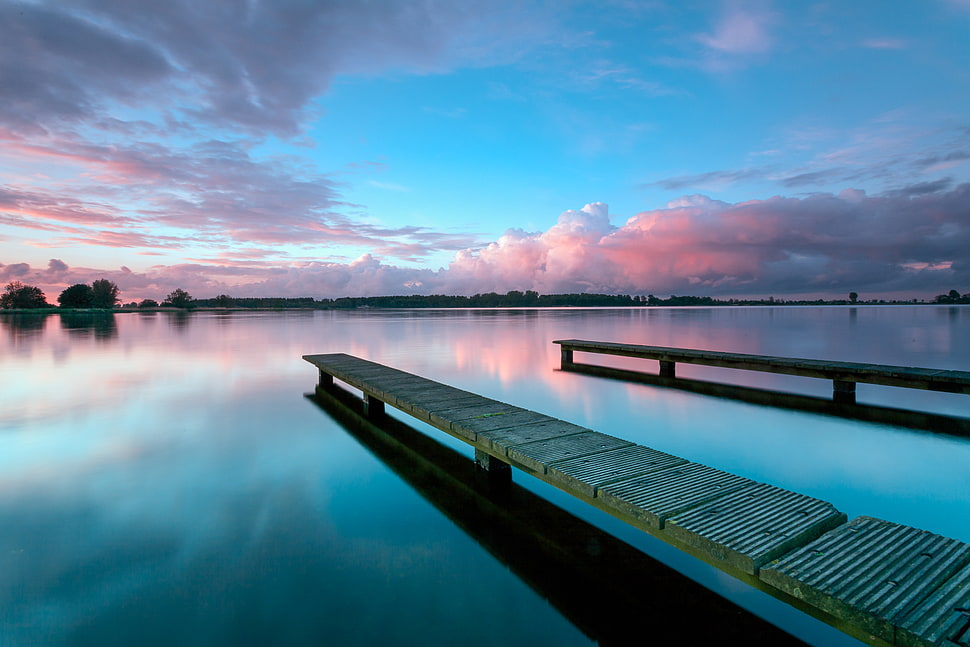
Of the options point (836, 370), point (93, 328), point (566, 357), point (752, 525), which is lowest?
point (566, 357)

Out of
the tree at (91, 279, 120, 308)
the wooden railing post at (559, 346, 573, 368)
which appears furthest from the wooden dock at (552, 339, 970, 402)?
the tree at (91, 279, 120, 308)

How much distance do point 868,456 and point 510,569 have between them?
616 centimetres

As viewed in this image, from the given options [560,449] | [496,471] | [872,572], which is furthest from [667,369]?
[872,572]

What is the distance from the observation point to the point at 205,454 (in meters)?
6.90

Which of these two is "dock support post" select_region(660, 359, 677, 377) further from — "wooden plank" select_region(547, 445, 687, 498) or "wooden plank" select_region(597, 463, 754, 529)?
"wooden plank" select_region(597, 463, 754, 529)

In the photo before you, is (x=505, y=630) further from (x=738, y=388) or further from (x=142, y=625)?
(x=738, y=388)

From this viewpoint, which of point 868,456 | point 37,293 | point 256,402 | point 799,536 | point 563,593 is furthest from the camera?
point 37,293

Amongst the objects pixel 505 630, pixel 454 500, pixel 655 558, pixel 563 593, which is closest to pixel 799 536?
pixel 655 558

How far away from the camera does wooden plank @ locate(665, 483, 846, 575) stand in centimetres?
281

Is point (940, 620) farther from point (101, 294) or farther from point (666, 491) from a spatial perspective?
point (101, 294)

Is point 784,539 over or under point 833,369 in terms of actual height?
over

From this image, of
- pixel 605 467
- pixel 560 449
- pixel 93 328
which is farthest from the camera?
pixel 93 328

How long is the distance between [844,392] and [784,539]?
10.2m

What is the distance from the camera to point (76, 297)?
98938mm
